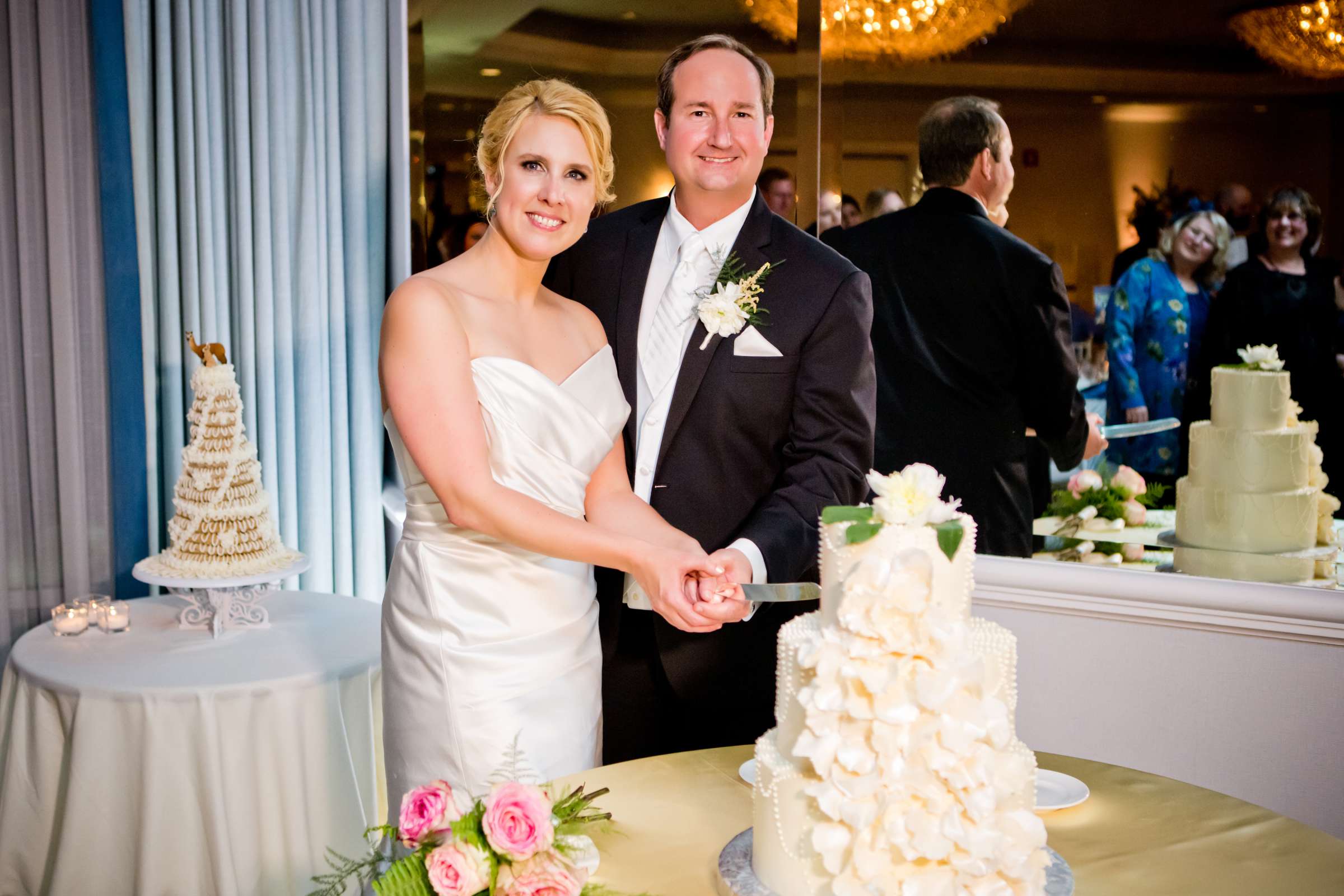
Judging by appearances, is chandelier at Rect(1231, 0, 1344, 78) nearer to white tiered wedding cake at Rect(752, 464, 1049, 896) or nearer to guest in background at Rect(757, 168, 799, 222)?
guest in background at Rect(757, 168, 799, 222)

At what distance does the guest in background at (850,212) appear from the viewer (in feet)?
11.1

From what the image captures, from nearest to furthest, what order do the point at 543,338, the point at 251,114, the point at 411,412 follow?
the point at 411,412 → the point at 543,338 → the point at 251,114

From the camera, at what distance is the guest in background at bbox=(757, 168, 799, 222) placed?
3426 millimetres

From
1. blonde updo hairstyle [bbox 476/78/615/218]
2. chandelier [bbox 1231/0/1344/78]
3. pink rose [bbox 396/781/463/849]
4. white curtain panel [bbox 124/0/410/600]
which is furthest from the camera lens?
white curtain panel [bbox 124/0/410/600]

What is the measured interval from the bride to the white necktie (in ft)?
0.81

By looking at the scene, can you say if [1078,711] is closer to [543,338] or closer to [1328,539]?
[1328,539]

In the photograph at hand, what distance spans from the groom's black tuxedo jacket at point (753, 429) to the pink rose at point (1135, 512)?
981 millimetres

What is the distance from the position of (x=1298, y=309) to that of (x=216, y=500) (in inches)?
109

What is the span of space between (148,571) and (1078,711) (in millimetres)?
2544

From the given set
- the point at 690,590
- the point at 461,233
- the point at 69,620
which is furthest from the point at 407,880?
the point at 461,233

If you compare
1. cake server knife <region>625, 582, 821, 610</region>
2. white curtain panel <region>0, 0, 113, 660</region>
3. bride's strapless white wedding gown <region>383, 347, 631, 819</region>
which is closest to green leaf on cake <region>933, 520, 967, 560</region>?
cake server knife <region>625, 582, 821, 610</region>

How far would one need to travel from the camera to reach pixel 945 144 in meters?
3.31

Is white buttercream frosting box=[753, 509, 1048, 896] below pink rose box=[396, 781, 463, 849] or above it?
above

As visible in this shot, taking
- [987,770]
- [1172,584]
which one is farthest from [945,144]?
[987,770]
